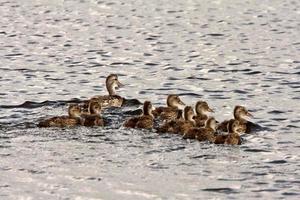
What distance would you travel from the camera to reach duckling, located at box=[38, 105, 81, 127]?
2183cm

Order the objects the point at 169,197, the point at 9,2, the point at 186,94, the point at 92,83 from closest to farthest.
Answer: the point at 169,197 < the point at 186,94 < the point at 92,83 < the point at 9,2

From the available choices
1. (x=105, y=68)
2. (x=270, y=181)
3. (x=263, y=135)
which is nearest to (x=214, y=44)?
(x=105, y=68)

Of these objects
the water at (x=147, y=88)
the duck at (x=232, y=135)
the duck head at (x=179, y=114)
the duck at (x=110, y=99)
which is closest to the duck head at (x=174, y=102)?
the duck head at (x=179, y=114)

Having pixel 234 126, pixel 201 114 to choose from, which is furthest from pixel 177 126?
pixel 201 114

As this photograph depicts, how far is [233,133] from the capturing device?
2105cm

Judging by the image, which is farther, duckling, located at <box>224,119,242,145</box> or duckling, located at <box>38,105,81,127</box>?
duckling, located at <box>38,105,81,127</box>

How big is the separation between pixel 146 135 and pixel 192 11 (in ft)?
68.5

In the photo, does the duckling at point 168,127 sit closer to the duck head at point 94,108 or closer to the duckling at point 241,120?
the duckling at point 241,120

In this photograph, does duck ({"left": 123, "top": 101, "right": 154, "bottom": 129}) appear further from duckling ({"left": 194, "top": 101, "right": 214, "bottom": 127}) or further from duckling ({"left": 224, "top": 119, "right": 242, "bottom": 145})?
duckling ({"left": 224, "top": 119, "right": 242, "bottom": 145})

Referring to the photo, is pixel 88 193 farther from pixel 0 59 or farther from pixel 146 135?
pixel 0 59

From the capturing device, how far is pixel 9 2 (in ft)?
148

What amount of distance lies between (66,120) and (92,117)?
0.57 meters

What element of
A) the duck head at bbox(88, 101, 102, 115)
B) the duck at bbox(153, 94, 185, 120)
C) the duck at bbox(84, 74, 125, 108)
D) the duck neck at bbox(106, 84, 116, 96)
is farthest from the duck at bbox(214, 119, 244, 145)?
the duck neck at bbox(106, 84, 116, 96)

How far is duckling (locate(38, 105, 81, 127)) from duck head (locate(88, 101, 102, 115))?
0.33 metres
